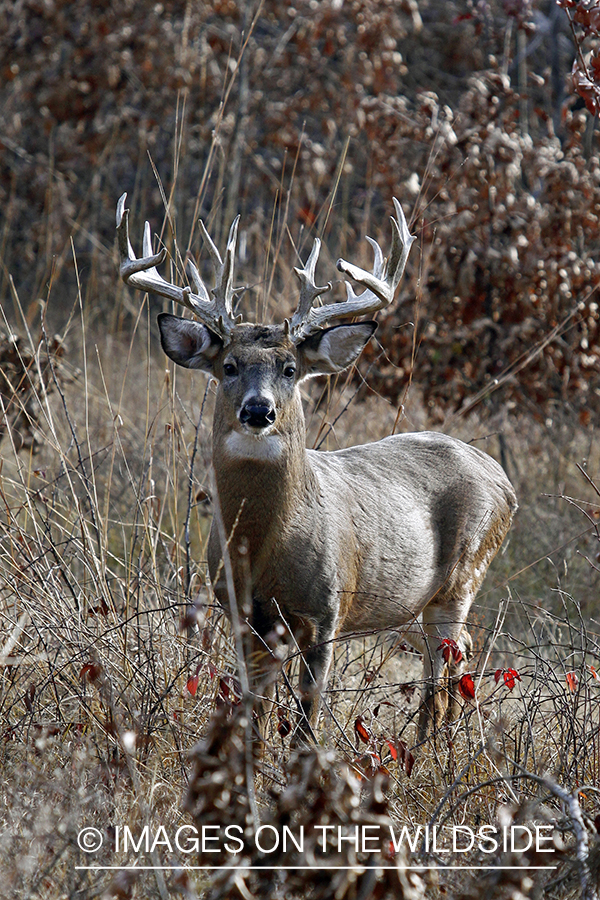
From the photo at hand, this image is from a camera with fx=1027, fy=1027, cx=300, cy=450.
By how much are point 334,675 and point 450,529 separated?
965 millimetres

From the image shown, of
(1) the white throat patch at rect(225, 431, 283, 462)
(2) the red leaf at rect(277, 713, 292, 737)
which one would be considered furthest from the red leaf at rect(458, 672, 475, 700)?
(1) the white throat patch at rect(225, 431, 283, 462)

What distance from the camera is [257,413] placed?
12.5ft

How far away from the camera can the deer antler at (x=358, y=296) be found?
4.25 meters

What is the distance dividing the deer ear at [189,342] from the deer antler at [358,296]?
0.35 meters

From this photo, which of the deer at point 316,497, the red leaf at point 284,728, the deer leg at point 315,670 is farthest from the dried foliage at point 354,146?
the red leaf at point 284,728

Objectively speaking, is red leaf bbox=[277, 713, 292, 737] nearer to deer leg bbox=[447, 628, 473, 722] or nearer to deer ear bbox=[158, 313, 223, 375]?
deer leg bbox=[447, 628, 473, 722]

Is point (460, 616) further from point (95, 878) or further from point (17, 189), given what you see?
point (17, 189)

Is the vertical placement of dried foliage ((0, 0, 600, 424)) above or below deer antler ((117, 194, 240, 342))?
below

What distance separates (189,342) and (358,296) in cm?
75

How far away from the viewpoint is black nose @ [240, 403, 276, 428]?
3816mm

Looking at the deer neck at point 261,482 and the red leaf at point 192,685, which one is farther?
the deer neck at point 261,482

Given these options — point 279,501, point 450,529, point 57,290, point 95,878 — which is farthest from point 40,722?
point 57,290

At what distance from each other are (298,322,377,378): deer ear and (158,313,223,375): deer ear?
0.38 meters

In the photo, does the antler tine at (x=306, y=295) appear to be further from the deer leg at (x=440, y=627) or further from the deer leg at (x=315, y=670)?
the deer leg at (x=440, y=627)
